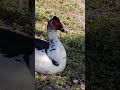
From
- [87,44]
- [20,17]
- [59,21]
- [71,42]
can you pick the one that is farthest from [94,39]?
[20,17]

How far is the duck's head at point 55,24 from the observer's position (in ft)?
8.90

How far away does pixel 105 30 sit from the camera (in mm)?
3195

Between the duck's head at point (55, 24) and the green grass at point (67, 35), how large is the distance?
0.07 m

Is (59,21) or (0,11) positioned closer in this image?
(59,21)

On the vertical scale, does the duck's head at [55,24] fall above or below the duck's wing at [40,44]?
above

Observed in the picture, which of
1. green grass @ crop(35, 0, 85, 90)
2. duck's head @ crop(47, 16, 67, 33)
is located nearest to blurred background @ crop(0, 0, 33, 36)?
green grass @ crop(35, 0, 85, 90)

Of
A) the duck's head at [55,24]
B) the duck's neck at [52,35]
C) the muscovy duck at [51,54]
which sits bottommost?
the muscovy duck at [51,54]

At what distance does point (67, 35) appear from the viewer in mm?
2857

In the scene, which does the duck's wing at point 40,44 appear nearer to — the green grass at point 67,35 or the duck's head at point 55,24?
the green grass at point 67,35

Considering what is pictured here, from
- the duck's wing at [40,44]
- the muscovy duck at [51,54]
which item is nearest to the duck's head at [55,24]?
the muscovy duck at [51,54]

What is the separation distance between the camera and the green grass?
2797 millimetres

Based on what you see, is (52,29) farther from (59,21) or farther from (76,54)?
(76,54)

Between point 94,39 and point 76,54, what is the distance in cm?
32

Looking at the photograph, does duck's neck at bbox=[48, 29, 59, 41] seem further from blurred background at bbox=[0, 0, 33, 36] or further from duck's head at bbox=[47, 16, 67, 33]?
blurred background at bbox=[0, 0, 33, 36]
